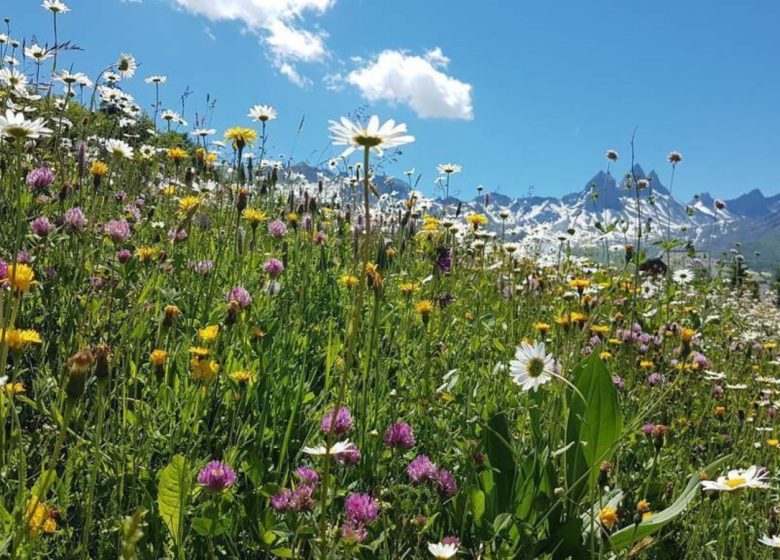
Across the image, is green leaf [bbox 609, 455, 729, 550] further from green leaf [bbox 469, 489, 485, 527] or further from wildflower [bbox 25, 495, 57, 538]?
wildflower [bbox 25, 495, 57, 538]

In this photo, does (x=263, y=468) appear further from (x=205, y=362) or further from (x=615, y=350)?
(x=615, y=350)

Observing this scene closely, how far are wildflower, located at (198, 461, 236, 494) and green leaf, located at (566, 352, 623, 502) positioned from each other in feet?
2.86

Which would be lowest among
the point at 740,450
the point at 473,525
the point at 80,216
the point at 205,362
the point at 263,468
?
the point at 740,450

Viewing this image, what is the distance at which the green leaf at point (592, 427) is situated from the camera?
5.22 ft

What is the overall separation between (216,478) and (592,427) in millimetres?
969

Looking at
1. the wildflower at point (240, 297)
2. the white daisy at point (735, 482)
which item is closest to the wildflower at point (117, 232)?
the wildflower at point (240, 297)

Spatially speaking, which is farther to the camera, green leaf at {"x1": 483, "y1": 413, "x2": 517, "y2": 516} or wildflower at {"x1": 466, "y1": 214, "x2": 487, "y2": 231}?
wildflower at {"x1": 466, "y1": 214, "x2": 487, "y2": 231}

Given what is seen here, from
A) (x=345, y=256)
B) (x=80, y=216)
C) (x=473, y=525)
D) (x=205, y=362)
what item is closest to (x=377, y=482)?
(x=473, y=525)

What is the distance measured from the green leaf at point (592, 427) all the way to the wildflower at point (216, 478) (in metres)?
0.87

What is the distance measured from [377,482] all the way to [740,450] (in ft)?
6.81

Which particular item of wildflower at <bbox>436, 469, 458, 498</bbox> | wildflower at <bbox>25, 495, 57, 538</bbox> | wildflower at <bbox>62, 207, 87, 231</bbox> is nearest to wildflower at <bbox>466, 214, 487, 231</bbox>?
wildflower at <bbox>62, 207, 87, 231</bbox>

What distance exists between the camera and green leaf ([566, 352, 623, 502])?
1.59m

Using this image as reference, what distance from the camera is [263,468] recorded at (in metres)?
1.36

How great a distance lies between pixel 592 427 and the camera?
162 cm
